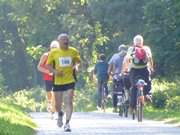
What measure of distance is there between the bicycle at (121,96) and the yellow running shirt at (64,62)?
582cm

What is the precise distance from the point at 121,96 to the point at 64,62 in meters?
7.34

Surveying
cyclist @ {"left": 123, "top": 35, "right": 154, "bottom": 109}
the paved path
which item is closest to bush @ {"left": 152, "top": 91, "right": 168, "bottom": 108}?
cyclist @ {"left": 123, "top": 35, "right": 154, "bottom": 109}

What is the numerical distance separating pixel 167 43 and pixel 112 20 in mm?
16024

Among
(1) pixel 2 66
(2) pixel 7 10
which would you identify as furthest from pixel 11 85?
(2) pixel 7 10

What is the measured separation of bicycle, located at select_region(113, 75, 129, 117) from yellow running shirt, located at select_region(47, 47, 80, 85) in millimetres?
5823

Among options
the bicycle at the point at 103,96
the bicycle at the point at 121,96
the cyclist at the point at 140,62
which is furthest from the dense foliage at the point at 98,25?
the cyclist at the point at 140,62

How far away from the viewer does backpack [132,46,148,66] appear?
20.5 meters

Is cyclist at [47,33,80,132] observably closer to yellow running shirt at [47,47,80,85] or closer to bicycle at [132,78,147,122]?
yellow running shirt at [47,47,80,85]

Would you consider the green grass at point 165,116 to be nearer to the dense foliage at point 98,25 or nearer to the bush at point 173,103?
the bush at point 173,103

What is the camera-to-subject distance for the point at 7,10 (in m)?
88.2

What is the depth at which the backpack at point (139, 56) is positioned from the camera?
2052 centimetres

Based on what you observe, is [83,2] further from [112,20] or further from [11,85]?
[11,85]

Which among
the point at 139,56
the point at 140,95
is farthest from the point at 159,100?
the point at 139,56

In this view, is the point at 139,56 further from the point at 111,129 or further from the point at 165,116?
the point at 111,129
